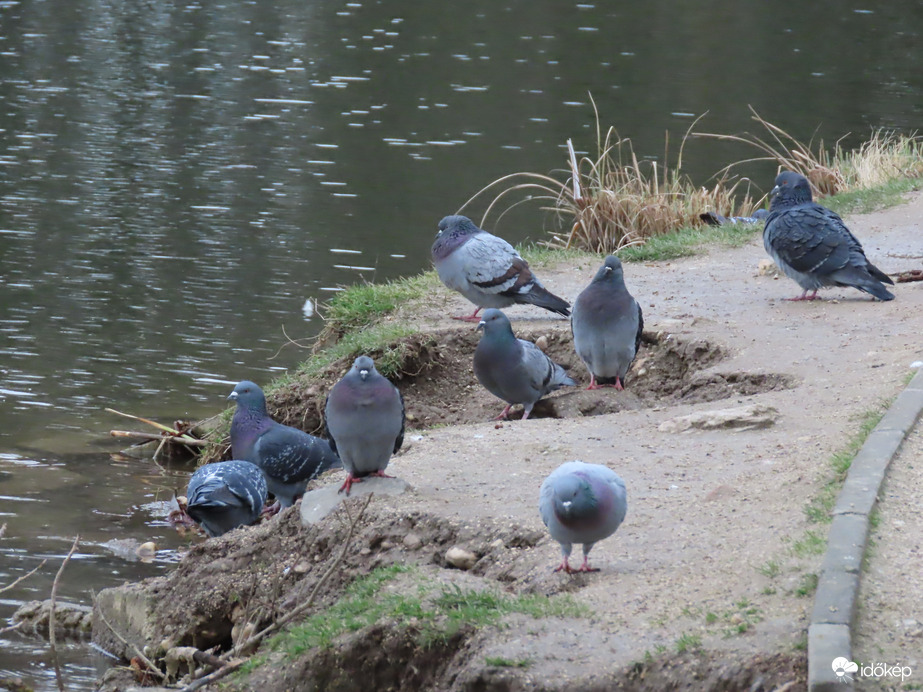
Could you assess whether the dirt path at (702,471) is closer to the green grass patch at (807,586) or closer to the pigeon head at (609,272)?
the green grass patch at (807,586)

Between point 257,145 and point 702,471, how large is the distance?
45.6 ft

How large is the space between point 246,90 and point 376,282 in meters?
10.6

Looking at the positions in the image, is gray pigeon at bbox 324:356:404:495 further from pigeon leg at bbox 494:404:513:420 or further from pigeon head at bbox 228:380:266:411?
pigeon leg at bbox 494:404:513:420

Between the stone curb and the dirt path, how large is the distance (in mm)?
102

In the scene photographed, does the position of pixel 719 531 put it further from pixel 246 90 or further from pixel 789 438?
pixel 246 90

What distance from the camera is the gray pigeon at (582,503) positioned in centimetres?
443

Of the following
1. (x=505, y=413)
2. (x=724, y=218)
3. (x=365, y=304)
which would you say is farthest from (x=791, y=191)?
(x=724, y=218)

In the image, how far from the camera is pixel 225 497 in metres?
6.76

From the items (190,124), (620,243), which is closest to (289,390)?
(620,243)

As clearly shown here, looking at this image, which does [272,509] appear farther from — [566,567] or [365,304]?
[566,567]

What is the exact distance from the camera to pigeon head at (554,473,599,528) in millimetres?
4426

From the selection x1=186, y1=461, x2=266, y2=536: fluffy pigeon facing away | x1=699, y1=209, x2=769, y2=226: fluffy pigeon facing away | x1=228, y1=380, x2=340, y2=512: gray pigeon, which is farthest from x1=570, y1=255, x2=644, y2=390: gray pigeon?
x1=699, y1=209, x2=769, y2=226: fluffy pigeon facing away

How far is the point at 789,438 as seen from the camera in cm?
593

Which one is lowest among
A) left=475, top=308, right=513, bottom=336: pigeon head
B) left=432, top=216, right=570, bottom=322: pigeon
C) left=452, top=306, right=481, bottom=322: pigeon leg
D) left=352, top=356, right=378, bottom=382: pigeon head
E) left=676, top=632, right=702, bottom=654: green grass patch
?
left=452, top=306, right=481, bottom=322: pigeon leg
